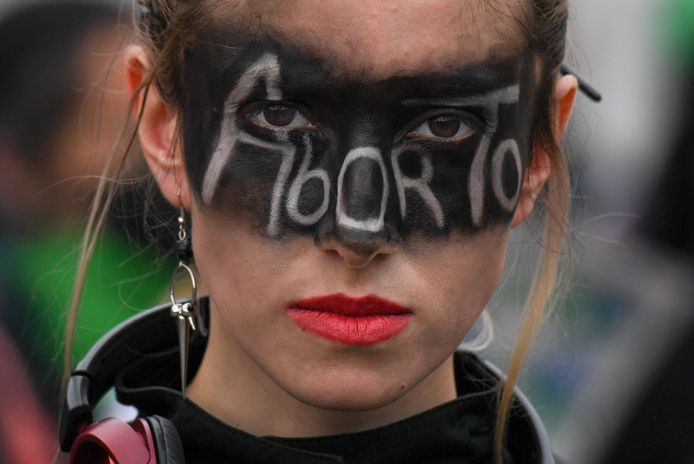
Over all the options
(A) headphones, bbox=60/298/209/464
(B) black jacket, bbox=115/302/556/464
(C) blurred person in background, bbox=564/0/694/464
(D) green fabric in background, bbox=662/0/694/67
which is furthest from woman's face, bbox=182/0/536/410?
(D) green fabric in background, bbox=662/0/694/67

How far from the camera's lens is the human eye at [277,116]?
2.04 meters

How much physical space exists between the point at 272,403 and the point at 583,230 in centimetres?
234

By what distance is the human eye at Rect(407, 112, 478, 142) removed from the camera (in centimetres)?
204

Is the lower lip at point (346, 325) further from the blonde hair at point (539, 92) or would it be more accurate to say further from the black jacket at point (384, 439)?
the blonde hair at point (539, 92)

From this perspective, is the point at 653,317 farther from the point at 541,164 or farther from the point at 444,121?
the point at 444,121

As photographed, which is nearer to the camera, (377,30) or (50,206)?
(377,30)

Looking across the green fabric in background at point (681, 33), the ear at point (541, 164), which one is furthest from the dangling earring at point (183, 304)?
the green fabric in background at point (681, 33)

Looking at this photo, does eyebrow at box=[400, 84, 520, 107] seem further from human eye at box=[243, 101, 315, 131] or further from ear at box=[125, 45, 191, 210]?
ear at box=[125, 45, 191, 210]

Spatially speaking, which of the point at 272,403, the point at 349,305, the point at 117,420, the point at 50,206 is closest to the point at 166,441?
the point at 117,420

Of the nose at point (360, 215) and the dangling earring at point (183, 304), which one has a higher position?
the nose at point (360, 215)

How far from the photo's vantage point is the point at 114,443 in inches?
77.4

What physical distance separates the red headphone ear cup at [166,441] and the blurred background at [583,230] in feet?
6.83

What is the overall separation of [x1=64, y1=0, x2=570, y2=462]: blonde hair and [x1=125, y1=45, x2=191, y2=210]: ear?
0.04ft

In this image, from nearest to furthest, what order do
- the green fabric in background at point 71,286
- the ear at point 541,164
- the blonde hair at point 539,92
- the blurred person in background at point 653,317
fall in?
the blonde hair at point 539,92 < the ear at point 541,164 < the green fabric in background at point 71,286 < the blurred person in background at point 653,317
